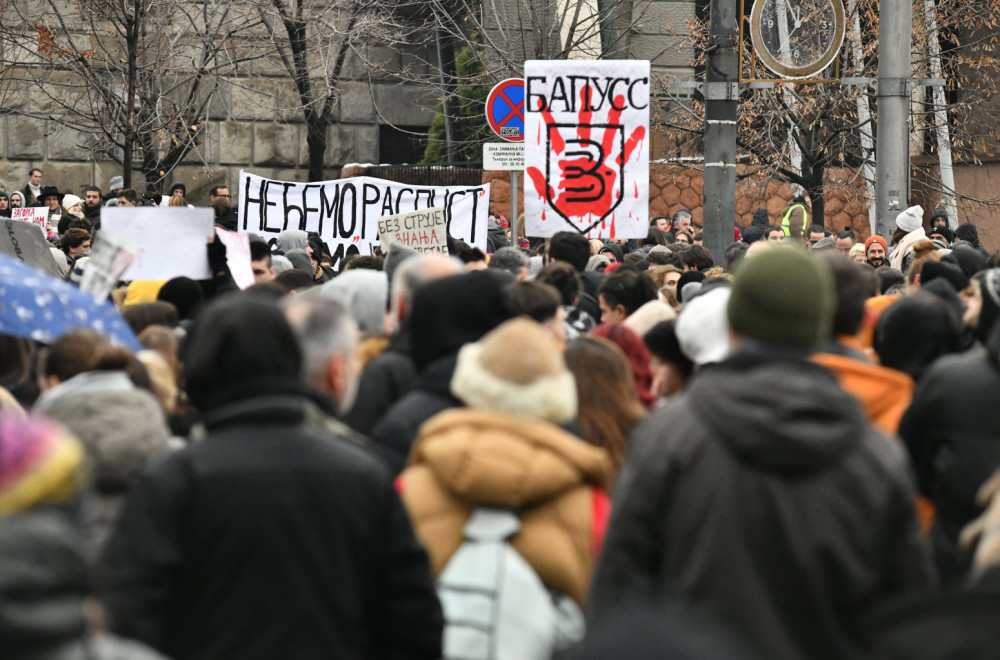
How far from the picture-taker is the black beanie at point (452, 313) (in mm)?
4449

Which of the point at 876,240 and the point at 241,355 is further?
the point at 876,240

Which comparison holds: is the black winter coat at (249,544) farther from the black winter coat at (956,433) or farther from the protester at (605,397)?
the black winter coat at (956,433)

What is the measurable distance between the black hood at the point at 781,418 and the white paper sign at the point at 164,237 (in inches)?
205

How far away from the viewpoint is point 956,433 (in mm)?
4152

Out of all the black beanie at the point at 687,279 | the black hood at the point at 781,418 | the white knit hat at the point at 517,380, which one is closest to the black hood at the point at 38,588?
the black hood at the point at 781,418

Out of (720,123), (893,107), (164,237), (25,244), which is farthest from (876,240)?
(25,244)

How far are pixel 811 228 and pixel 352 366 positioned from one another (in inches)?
498

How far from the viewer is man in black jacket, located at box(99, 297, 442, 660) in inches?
116

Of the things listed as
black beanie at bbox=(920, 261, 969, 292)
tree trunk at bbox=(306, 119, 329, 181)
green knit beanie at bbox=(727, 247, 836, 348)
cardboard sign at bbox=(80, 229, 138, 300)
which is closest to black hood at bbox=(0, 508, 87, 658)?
green knit beanie at bbox=(727, 247, 836, 348)

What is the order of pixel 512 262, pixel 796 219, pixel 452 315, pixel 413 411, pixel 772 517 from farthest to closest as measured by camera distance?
pixel 796 219
pixel 512 262
pixel 452 315
pixel 413 411
pixel 772 517

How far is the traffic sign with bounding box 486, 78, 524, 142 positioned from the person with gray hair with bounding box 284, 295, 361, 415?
9.48 m

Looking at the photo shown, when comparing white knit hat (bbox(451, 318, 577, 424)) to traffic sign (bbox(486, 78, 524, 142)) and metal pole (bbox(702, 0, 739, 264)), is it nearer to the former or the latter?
metal pole (bbox(702, 0, 739, 264))

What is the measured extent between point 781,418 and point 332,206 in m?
11.7

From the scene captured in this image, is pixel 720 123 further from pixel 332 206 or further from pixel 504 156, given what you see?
pixel 332 206
